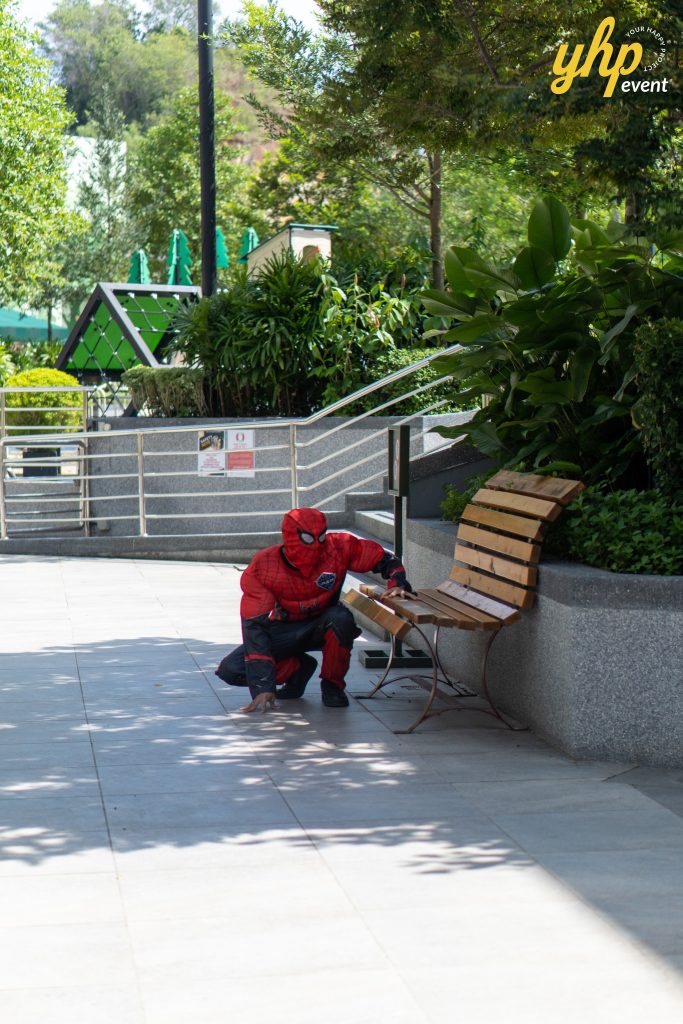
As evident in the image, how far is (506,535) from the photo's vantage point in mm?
7070

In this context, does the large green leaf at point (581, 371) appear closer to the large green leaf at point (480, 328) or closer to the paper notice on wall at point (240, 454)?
the large green leaf at point (480, 328)

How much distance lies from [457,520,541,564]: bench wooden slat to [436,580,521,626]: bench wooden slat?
0.86 feet

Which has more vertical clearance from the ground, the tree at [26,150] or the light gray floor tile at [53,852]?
the tree at [26,150]

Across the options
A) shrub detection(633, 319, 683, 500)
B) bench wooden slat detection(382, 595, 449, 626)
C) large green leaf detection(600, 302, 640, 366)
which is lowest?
bench wooden slat detection(382, 595, 449, 626)

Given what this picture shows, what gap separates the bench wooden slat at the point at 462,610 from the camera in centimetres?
647

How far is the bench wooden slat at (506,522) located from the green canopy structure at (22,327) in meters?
35.2

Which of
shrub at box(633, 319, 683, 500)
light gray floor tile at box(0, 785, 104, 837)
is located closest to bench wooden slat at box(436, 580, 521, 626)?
shrub at box(633, 319, 683, 500)

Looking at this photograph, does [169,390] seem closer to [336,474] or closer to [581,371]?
[336,474]

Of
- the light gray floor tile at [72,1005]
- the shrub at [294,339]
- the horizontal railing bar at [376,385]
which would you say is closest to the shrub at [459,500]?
the horizontal railing bar at [376,385]

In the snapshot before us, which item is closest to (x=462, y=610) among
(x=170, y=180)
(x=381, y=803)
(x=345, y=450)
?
(x=381, y=803)

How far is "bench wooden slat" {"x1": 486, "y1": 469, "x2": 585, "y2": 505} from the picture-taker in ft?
21.9

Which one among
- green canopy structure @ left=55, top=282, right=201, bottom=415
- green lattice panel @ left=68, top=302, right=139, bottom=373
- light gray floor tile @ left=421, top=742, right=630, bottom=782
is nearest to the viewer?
light gray floor tile @ left=421, top=742, right=630, bottom=782

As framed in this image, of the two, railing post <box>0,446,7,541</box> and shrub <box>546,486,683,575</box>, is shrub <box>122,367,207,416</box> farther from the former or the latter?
shrub <box>546,486,683,575</box>

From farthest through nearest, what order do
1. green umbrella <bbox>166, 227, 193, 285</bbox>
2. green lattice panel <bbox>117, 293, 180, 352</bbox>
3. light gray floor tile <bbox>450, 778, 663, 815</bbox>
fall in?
green umbrella <bbox>166, 227, 193, 285</bbox>, green lattice panel <bbox>117, 293, 180, 352</bbox>, light gray floor tile <bbox>450, 778, 663, 815</bbox>
